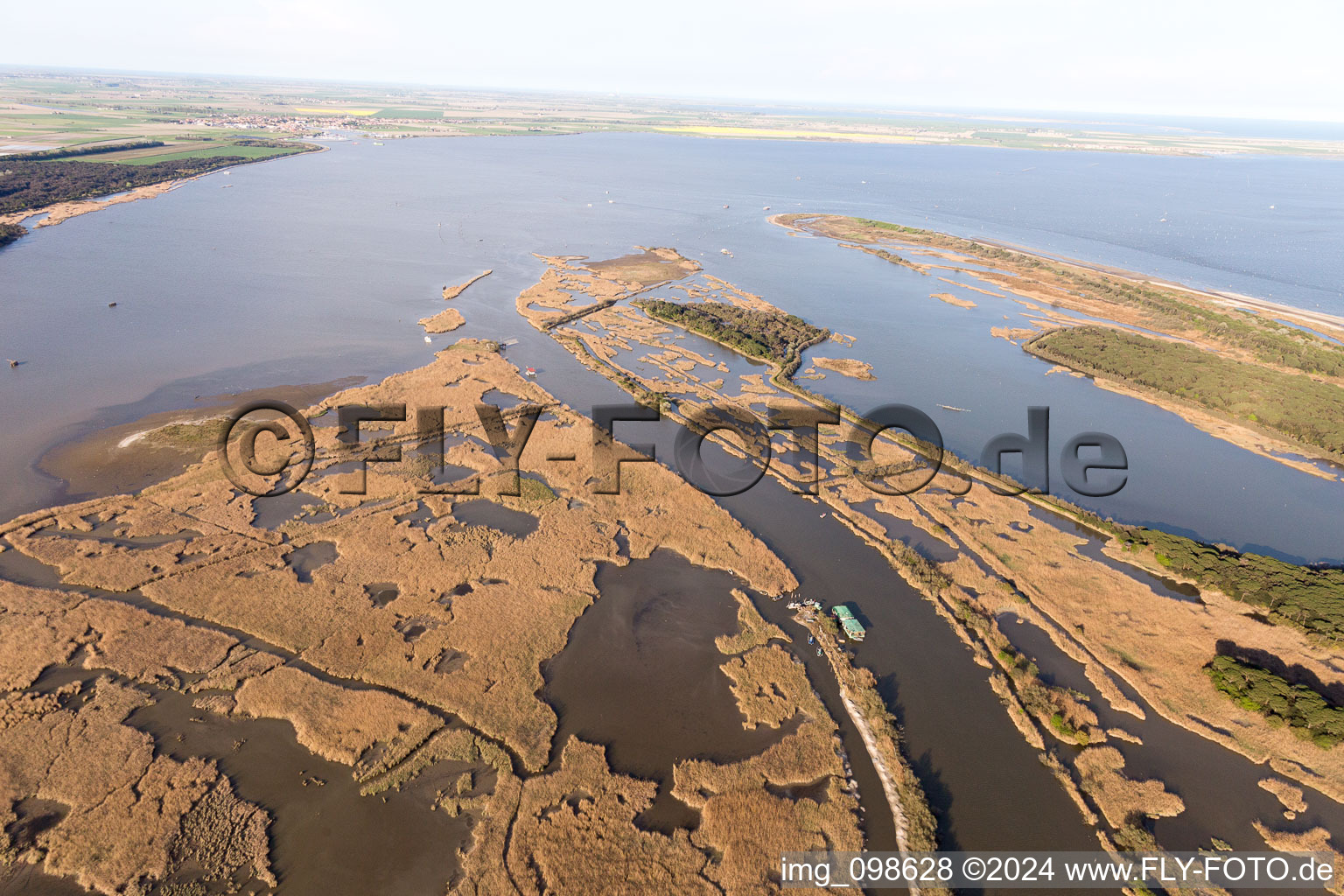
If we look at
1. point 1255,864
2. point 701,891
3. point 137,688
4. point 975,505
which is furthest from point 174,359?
point 1255,864

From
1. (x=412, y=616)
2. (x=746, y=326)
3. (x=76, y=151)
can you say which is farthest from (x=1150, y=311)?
(x=76, y=151)

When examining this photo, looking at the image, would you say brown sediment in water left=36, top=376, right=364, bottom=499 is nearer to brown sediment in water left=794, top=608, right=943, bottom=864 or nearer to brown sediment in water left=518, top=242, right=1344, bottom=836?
brown sediment in water left=518, top=242, right=1344, bottom=836

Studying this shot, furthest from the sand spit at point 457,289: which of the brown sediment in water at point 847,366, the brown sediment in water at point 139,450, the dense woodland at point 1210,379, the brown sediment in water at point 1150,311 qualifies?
the dense woodland at point 1210,379

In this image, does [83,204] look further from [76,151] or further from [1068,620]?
[1068,620]

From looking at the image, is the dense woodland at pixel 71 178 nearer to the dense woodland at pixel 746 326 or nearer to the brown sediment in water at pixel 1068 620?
the dense woodland at pixel 746 326

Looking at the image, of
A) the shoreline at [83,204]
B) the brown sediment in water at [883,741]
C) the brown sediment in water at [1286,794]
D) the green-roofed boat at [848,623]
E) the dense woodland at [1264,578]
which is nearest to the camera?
the brown sediment in water at [883,741]

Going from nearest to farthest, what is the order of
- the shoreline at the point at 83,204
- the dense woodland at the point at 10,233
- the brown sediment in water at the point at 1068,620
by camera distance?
the brown sediment in water at the point at 1068,620, the dense woodland at the point at 10,233, the shoreline at the point at 83,204

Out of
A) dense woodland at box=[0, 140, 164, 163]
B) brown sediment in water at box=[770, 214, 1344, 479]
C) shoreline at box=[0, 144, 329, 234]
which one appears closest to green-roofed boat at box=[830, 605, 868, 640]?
brown sediment in water at box=[770, 214, 1344, 479]
